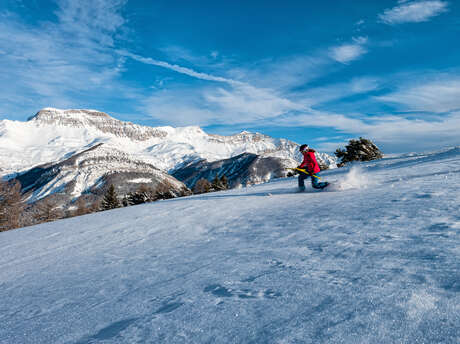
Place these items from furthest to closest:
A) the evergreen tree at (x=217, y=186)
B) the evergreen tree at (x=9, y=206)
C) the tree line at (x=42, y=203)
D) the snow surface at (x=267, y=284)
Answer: the evergreen tree at (x=217, y=186), the tree line at (x=42, y=203), the evergreen tree at (x=9, y=206), the snow surface at (x=267, y=284)

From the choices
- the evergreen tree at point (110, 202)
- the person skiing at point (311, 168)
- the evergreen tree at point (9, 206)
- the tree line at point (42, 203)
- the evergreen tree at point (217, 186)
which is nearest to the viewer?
the person skiing at point (311, 168)

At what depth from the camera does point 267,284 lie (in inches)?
132

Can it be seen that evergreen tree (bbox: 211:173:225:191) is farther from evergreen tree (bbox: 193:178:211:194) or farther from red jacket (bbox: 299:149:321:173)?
red jacket (bbox: 299:149:321:173)

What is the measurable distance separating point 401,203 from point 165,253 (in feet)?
Result: 18.9

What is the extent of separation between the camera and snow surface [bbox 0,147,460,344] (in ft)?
7.79

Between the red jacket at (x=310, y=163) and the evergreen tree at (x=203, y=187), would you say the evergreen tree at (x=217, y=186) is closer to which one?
the evergreen tree at (x=203, y=187)

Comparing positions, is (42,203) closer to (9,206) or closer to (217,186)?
(9,206)

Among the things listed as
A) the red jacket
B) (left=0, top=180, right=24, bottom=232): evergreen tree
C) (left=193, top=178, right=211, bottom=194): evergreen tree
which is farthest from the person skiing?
(left=0, top=180, right=24, bottom=232): evergreen tree

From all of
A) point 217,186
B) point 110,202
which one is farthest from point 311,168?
point 110,202

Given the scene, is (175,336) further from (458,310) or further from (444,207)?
(444,207)

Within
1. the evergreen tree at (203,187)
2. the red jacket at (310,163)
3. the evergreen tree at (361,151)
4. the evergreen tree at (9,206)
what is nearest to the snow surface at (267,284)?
the red jacket at (310,163)

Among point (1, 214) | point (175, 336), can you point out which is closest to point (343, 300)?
point (175, 336)

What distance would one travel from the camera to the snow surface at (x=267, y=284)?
2.38 m

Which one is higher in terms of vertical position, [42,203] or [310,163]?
[310,163]
